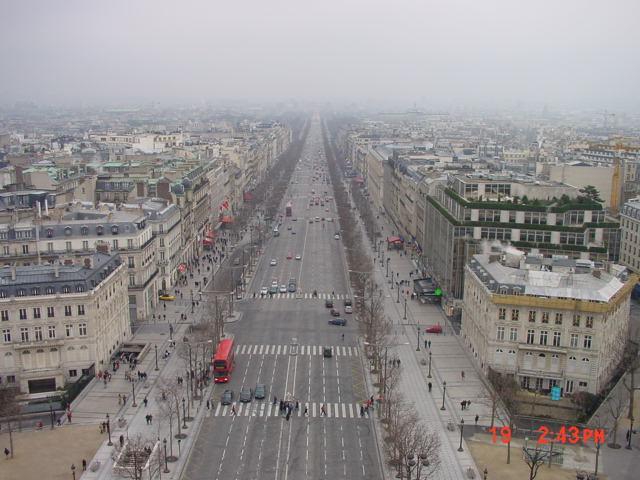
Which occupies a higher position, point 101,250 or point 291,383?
point 101,250

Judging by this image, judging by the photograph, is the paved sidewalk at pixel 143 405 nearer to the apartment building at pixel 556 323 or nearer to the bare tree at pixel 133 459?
the bare tree at pixel 133 459

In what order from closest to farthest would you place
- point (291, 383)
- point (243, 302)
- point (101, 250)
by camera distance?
point (291, 383)
point (101, 250)
point (243, 302)

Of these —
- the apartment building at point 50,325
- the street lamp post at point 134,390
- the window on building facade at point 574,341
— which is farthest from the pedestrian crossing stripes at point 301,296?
the window on building facade at point 574,341

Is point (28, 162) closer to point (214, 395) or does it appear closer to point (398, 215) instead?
point (398, 215)

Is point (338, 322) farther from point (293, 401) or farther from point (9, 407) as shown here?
point (9, 407)

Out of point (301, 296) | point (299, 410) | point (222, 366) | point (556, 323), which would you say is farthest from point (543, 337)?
point (301, 296)

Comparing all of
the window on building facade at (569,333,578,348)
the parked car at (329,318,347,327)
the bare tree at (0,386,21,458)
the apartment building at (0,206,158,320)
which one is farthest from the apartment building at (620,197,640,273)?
the bare tree at (0,386,21,458)

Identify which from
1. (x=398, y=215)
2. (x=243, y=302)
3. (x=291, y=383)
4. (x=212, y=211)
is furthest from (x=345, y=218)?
(x=291, y=383)
